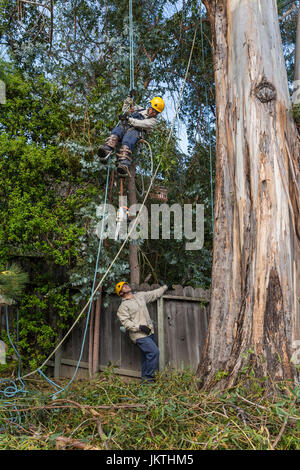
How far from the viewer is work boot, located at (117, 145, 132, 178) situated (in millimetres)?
5527

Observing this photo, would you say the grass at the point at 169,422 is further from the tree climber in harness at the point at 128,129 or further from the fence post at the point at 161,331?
the tree climber in harness at the point at 128,129

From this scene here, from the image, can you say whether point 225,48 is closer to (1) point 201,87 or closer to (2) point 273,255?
(2) point 273,255

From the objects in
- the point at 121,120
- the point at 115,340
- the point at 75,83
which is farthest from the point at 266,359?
the point at 75,83

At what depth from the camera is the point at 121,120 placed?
5703 millimetres

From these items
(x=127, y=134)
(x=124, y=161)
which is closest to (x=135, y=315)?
(x=124, y=161)

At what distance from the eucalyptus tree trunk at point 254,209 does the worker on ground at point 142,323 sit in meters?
1.44

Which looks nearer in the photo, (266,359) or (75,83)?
(266,359)

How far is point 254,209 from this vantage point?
13.6 ft

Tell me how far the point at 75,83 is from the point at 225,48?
11.6 ft

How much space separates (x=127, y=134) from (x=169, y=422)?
3862 mm

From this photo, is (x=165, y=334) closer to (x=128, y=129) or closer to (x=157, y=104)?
(x=128, y=129)

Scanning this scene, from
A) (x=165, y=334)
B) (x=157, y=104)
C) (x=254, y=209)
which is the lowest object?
(x=165, y=334)

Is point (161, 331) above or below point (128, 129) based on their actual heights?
below

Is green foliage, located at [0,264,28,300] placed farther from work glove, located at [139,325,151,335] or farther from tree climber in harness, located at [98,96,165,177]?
tree climber in harness, located at [98,96,165,177]
